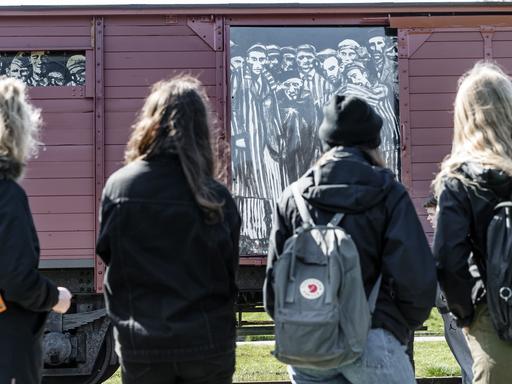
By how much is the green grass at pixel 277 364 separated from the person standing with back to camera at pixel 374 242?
194 inches

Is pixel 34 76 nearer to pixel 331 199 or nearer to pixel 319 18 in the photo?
pixel 319 18

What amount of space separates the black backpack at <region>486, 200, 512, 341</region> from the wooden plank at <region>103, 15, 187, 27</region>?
4.21 m

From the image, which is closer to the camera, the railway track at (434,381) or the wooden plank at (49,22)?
the wooden plank at (49,22)

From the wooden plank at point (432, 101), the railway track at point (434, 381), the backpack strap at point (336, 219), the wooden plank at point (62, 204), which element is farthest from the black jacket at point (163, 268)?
the railway track at point (434, 381)

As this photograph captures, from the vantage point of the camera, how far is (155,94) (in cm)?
254

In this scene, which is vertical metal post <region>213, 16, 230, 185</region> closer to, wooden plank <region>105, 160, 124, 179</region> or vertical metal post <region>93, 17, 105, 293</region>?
wooden plank <region>105, 160, 124, 179</region>

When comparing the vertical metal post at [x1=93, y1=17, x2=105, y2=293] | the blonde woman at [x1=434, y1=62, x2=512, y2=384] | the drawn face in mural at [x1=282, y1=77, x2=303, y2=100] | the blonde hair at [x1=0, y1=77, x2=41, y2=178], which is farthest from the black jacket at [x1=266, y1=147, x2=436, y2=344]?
the vertical metal post at [x1=93, y1=17, x2=105, y2=293]

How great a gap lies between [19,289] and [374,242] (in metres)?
1.30

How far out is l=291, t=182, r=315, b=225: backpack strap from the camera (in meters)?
2.45

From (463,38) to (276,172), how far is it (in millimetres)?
2102

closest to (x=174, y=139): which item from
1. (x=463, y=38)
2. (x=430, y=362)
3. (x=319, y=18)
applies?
(x=319, y=18)

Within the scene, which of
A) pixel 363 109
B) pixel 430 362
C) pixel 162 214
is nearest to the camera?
pixel 162 214

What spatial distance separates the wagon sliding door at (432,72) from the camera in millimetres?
6090

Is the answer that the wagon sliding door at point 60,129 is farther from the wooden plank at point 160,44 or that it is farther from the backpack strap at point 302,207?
the backpack strap at point 302,207
